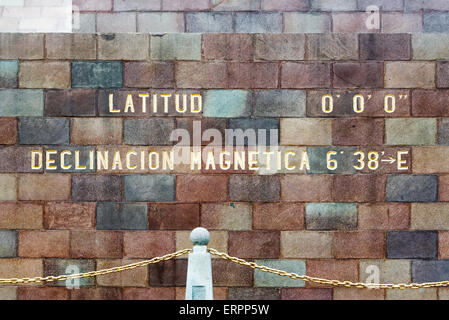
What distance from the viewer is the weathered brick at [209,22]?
24.0 ft

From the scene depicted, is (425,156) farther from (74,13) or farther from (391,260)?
(74,13)

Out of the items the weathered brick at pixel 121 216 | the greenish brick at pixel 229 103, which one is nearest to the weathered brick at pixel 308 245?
the greenish brick at pixel 229 103

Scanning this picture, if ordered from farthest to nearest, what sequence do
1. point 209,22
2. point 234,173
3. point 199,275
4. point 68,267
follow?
point 209,22, point 234,173, point 68,267, point 199,275

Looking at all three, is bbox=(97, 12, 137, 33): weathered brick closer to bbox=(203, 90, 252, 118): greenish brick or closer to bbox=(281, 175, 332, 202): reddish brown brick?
bbox=(203, 90, 252, 118): greenish brick

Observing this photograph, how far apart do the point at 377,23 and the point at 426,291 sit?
11.7ft

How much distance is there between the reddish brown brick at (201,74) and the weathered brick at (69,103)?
1.15 metres

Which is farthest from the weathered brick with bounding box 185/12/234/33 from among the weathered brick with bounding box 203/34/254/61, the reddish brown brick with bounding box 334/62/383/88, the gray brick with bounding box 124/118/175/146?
the reddish brown brick with bounding box 334/62/383/88

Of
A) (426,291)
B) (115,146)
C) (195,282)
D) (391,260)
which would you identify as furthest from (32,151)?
(426,291)

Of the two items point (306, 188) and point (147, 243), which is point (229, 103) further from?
point (147, 243)

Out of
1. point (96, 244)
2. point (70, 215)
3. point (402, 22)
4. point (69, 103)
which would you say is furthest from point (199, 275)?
point (402, 22)

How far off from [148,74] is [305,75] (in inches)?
79.6

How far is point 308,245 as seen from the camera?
6.88 metres

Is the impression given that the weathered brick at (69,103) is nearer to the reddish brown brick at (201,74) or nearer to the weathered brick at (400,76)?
the reddish brown brick at (201,74)
